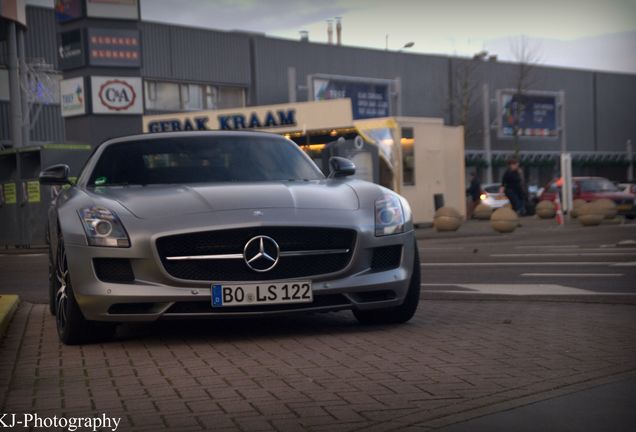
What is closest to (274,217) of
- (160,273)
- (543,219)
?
(160,273)

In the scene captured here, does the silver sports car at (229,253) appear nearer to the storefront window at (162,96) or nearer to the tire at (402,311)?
the tire at (402,311)

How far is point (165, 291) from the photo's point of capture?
21.1 ft

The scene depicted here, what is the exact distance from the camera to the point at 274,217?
21.7 ft

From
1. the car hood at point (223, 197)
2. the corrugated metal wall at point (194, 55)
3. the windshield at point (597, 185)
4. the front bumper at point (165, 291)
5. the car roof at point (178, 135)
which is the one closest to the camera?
the front bumper at point (165, 291)

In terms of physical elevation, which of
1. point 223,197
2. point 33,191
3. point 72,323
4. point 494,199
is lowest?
point 494,199

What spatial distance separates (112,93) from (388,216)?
28.5 meters

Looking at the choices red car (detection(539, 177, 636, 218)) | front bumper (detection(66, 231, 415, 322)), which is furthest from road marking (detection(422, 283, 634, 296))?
red car (detection(539, 177, 636, 218))

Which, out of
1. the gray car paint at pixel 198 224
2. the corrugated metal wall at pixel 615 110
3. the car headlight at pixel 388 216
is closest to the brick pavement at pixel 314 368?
the gray car paint at pixel 198 224

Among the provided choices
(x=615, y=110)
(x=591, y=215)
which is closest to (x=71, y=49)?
(x=591, y=215)

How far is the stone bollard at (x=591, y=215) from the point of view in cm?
2605

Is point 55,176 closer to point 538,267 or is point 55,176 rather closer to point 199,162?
point 199,162

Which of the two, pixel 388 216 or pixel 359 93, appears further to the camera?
pixel 359 93

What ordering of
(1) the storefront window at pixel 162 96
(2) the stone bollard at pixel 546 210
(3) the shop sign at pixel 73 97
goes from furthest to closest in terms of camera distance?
1. (1) the storefront window at pixel 162 96
2. (3) the shop sign at pixel 73 97
3. (2) the stone bollard at pixel 546 210

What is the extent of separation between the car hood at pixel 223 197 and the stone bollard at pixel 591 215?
19790 millimetres
